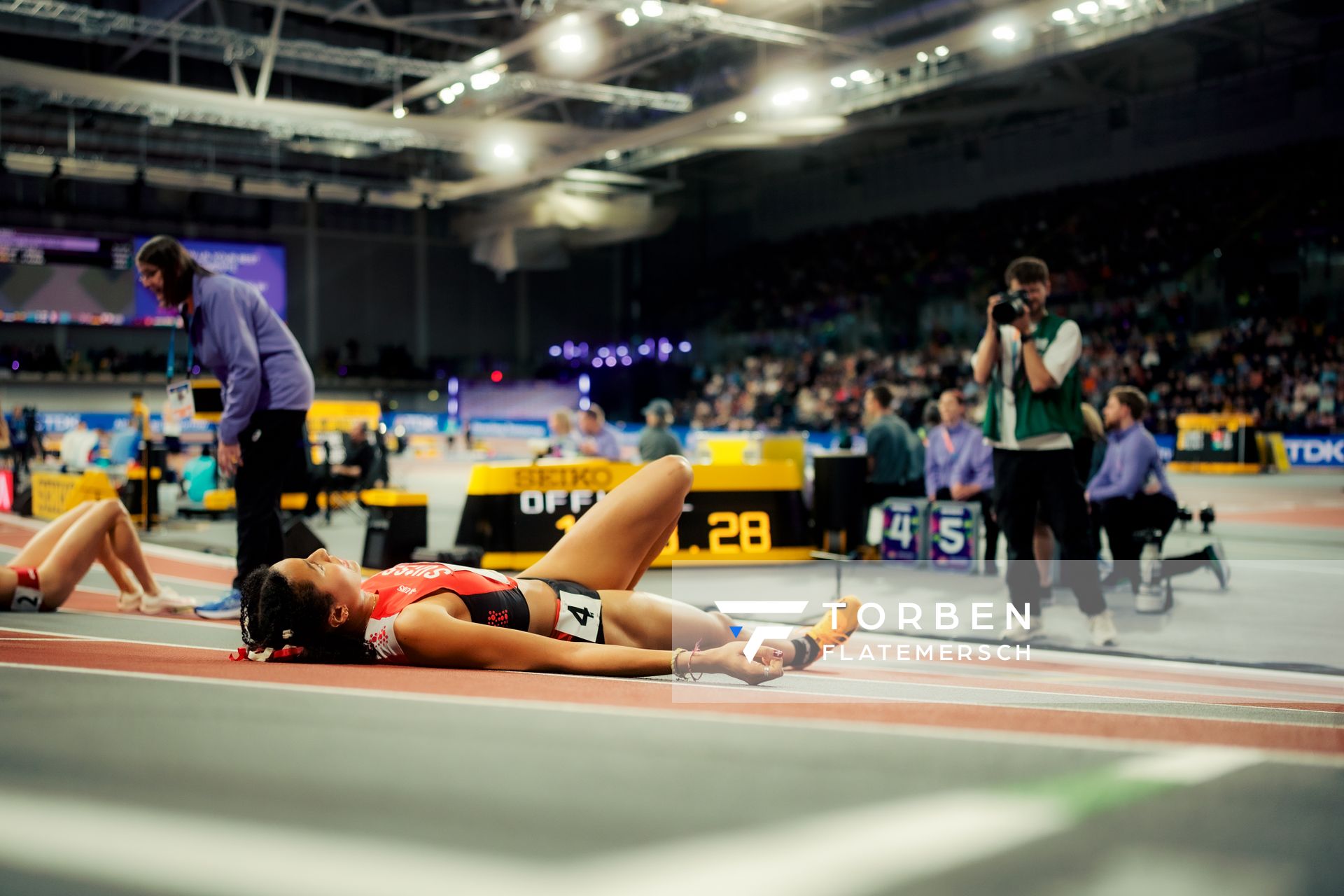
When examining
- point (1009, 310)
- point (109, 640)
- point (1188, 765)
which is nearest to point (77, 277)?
point (109, 640)

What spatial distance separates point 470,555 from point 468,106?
1670 centimetres

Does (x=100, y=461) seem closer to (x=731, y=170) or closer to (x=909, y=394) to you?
(x=909, y=394)

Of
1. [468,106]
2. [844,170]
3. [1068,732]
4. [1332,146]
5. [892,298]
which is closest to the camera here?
[1068,732]

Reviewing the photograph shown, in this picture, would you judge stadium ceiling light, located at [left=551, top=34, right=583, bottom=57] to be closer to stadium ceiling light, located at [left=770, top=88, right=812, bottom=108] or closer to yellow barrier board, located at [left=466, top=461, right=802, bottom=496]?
stadium ceiling light, located at [left=770, top=88, right=812, bottom=108]

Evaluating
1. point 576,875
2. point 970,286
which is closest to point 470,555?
point 576,875

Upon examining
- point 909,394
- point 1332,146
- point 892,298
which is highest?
point 1332,146

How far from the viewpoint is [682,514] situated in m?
7.64

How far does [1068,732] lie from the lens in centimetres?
198

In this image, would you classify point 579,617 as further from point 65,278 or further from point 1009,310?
point 65,278

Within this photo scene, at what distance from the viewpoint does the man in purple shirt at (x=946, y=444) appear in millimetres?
7629

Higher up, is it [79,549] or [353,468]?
[353,468]

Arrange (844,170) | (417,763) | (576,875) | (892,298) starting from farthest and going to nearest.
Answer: (844,170), (892,298), (417,763), (576,875)

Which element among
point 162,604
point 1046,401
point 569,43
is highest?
point 569,43

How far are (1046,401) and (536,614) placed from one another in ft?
8.74
